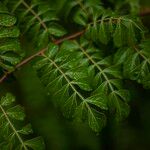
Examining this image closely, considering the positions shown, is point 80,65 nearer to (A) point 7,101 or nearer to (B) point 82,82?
(B) point 82,82

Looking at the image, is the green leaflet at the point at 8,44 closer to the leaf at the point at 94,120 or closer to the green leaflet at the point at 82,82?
the green leaflet at the point at 82,82

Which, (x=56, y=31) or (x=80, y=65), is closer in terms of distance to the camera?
(x=80, y=65)

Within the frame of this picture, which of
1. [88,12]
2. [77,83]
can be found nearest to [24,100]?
[88,12]

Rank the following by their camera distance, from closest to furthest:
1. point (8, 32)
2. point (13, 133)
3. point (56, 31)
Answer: point (13, 133) → point (8, 32) → point (56, 31)

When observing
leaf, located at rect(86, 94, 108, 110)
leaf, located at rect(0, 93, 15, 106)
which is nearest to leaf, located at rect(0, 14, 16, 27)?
leaf, located at rect(0, 93, 15, 106)

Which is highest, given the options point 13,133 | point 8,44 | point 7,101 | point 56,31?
point 8,44

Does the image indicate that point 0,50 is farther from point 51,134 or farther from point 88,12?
point 51,134

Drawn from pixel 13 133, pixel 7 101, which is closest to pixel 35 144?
pixel 13 133

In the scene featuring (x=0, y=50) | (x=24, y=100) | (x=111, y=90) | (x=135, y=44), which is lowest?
(x=24, y=100)

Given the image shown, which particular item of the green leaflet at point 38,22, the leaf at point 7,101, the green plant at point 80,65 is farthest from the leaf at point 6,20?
the leaf at point 7,101
